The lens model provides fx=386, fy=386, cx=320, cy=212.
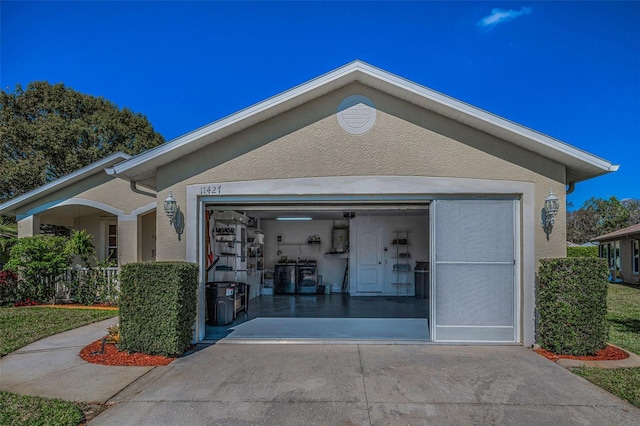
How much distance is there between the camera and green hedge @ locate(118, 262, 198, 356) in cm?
567

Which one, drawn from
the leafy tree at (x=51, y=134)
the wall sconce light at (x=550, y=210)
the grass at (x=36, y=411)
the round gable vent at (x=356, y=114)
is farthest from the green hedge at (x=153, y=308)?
the leafy tree at (x=51, y=134)

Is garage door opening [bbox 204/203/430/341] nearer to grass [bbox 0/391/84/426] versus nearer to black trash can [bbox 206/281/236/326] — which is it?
black trash can [bbox 206/281/236/326]

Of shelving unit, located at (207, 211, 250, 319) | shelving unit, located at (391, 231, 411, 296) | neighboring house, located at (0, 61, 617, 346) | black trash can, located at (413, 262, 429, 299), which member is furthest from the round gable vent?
shelving unit, located at (391, 231, 411, 296)

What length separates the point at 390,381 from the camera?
15.7 feet

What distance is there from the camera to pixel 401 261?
13477 mm

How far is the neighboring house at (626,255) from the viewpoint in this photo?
18.6 meters

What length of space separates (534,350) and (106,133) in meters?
22.3

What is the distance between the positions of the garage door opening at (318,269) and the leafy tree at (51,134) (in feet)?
41.7

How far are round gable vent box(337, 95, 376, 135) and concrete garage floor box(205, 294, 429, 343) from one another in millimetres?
3618

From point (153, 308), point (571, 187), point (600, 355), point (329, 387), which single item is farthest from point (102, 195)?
point (600, 355)

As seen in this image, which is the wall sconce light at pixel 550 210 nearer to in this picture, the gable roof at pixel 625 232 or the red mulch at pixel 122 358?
the red mulch at pixel 122 358

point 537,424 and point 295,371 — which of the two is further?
point 295,371

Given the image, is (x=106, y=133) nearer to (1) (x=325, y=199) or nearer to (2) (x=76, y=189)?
(2) (x=76, y=189)

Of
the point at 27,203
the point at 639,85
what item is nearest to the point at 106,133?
the point at 27,203
